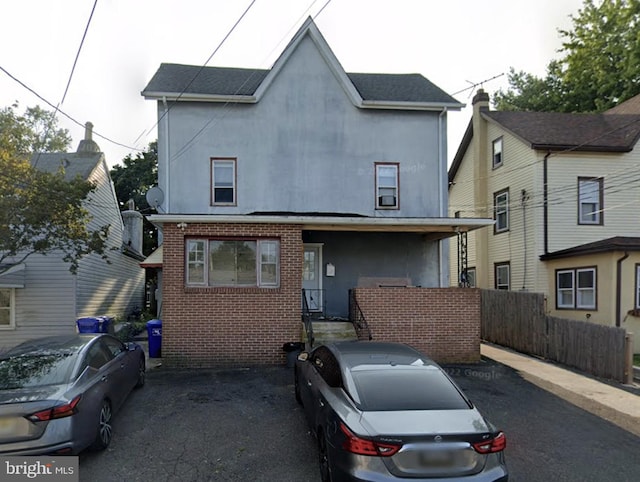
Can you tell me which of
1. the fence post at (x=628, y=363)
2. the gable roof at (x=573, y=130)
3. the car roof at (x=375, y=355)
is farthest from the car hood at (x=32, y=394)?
the gable roof at (x=573, y=130)

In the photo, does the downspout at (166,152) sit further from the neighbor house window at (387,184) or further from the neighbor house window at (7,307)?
the neighbor house window at (387,184)

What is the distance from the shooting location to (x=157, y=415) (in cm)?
705

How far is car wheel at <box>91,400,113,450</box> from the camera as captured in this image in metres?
5.49

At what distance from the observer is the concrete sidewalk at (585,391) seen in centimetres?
743

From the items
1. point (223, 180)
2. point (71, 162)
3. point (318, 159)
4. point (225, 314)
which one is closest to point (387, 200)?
point (318, 159)

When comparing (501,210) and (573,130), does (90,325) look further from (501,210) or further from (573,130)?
(573,130)

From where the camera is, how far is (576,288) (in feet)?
49.7

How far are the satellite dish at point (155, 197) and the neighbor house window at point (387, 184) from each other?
21.1 ft

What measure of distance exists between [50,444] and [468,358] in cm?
920

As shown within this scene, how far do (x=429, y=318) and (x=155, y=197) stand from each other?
8.14 metres

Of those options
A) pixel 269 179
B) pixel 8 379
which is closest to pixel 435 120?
pixel 269 179

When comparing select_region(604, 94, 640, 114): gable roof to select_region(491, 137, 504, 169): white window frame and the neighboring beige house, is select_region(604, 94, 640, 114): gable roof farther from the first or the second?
select_region(491, 137, 504, 169): white window frame

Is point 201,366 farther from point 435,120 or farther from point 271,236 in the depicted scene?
point 435,120

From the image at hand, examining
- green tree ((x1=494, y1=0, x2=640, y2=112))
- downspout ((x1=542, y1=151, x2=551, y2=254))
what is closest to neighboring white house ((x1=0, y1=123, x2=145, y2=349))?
downspout ((x1=542, y1=151, x2=551, y2=254))
